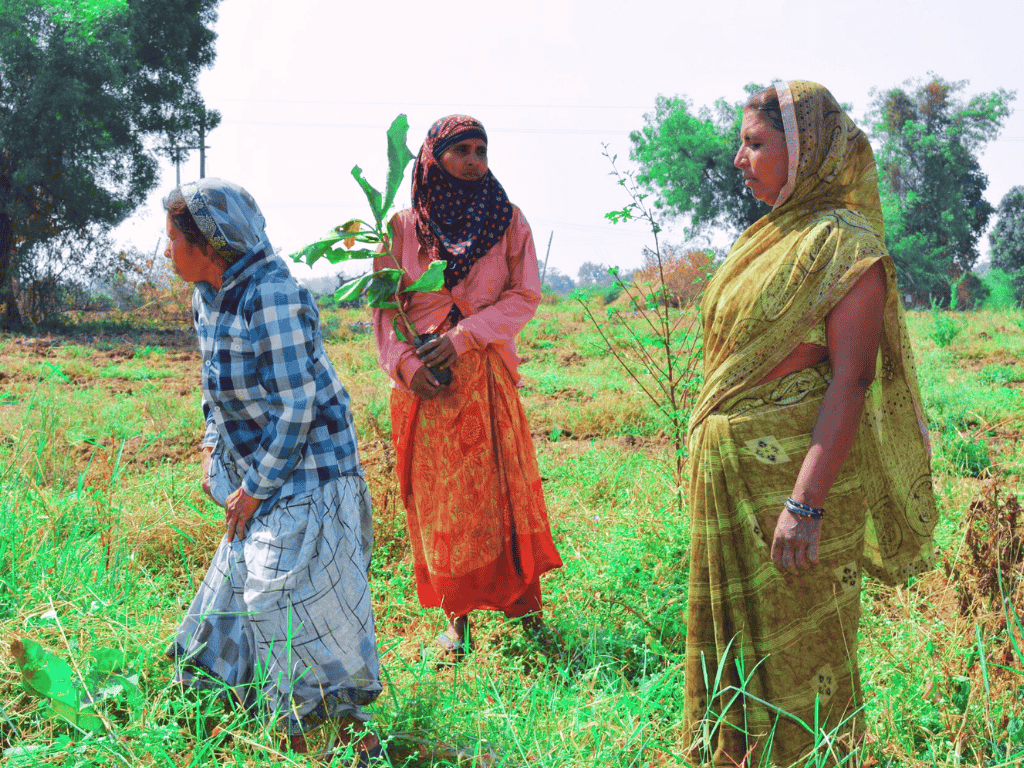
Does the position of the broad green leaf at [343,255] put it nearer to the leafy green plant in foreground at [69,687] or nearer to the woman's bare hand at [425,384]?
the woman's bare hand at [425,384]

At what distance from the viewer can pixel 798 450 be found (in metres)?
1.69

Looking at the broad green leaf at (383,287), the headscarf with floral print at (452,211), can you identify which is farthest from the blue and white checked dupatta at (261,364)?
the headscarf with floral print at (452,211)

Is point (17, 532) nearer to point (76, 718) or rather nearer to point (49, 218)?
point (76, 718)

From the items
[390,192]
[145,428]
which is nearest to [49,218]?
[145,428]

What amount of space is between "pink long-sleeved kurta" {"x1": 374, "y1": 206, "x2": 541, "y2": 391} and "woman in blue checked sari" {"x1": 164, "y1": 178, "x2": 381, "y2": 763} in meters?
0.66

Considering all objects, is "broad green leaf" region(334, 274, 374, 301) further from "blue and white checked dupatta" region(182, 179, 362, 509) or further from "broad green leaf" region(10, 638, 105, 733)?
"broad green leaf" region(10, 638, 105, 733)

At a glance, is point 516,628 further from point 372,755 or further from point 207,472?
point 207,472

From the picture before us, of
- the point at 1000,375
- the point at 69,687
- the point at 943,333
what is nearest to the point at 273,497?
the point at 69,687

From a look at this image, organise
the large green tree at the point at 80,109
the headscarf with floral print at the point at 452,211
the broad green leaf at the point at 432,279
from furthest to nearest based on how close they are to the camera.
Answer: the large green tree at the point at 80,109 < the headscarf with floral print at the point at 452,211 < the broad green leaf at the point at 432,279

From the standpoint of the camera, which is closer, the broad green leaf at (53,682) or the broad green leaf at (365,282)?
the broad green leaf at (53,682)

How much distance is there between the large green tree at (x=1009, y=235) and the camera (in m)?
28.4

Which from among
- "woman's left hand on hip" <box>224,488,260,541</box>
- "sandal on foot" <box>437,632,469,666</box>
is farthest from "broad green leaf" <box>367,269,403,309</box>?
"sandal on foot" <box>437,632,469,666</box>

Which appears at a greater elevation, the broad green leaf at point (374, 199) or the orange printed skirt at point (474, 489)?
the broad green leaf at point (374, 199)

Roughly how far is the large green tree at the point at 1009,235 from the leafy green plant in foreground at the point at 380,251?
104 feet
